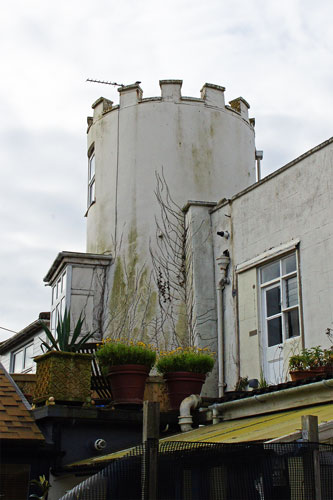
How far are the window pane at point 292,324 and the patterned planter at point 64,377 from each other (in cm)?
352

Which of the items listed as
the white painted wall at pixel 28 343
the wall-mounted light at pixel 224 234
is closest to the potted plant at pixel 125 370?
the wall-mounted light at pixel 224 234

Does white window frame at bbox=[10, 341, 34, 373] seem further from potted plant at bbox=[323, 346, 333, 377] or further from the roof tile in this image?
potted plant at bbox=[323, 346, 333, 377]

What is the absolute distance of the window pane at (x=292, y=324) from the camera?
12336mm

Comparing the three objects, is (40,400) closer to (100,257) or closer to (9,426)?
(9,426)

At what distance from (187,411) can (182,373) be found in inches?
26.8

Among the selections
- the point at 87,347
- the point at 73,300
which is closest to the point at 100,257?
the point at 73,300

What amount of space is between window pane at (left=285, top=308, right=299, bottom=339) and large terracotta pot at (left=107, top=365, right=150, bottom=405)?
2674mm

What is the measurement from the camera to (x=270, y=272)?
1315 cm

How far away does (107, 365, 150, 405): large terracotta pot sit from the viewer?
1137cm

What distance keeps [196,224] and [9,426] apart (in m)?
6.39

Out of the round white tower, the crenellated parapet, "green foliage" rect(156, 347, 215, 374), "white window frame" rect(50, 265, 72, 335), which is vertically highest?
the crenellated parapet

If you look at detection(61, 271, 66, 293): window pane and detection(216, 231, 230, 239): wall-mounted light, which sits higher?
detection(216, 231, 230, 239): wall-mounted light

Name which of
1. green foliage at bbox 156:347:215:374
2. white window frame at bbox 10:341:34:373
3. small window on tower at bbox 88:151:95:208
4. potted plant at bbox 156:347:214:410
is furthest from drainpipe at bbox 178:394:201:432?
white window frame at bbox 10:341:34:373

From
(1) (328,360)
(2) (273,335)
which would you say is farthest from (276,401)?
(2) (273,335)
